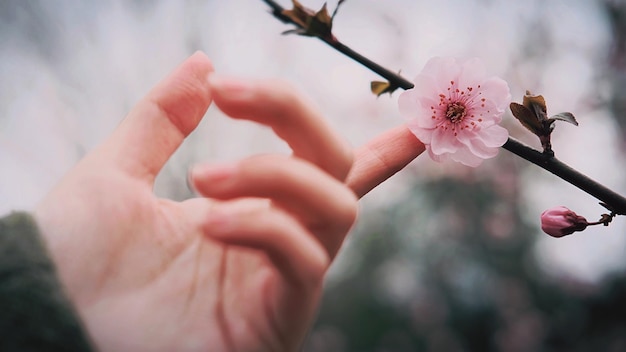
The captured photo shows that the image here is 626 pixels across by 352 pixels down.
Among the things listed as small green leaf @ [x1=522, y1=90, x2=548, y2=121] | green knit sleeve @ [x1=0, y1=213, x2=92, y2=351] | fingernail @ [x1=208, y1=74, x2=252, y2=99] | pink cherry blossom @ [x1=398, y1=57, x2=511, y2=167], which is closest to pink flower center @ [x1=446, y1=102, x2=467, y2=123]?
pink cherry blossom @ [x1=398, y1=57, x2=511, y2=167]

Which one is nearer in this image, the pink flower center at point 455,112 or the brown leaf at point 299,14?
the brown leaf at point 299,14

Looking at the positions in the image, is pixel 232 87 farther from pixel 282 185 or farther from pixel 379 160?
pixel 379 160

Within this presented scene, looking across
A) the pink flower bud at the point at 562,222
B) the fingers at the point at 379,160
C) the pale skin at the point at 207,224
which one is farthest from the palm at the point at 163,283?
the pink flower bud at the point at 562,222

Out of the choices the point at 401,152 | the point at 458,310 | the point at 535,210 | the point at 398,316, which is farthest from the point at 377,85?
the point at 398,316

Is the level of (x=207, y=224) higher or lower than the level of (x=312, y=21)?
lower

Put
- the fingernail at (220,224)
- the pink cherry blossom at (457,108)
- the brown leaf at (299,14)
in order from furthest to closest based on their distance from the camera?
the pink cherry blossom at (457,108)
the brown leaf at (299,14)
the fingernail at (220,224)

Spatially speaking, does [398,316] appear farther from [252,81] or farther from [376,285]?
[252,81]

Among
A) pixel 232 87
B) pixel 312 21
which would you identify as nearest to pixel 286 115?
pixel 232 87

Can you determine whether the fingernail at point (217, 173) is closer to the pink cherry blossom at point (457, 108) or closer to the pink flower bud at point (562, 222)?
the pink cherry blossom at point (457, 108)
